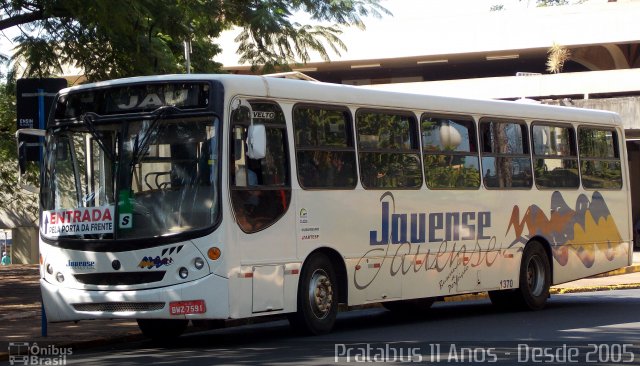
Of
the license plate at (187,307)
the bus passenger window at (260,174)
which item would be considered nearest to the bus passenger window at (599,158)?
the bus passenger window at (260,174)

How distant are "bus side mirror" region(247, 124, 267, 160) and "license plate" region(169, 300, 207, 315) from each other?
66.9 inches

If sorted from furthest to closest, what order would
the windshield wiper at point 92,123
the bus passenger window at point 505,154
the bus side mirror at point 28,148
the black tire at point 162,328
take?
the bus passenger window at point 505,154 < the black tire at point 162,328 < the bus side mirror at point 28,148 < the windshield wiper at point 92,123

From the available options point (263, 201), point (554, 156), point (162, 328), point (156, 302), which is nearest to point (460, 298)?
point (554, 156)

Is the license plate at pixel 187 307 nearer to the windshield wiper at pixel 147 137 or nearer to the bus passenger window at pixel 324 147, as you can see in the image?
the windshield wiper at pixel 147 137

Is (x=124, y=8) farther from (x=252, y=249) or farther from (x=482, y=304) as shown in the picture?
(x=482, y=304)

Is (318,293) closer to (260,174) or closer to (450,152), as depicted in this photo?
(260,174)

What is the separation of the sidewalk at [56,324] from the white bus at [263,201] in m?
0.63

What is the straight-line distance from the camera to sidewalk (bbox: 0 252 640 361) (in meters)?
14.4

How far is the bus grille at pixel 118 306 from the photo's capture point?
12961 millimetres

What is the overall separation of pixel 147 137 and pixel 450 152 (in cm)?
516

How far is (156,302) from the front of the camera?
12.9 metres

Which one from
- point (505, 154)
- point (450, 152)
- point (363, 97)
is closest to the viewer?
point (363, 97)

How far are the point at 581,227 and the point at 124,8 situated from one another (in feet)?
26.2

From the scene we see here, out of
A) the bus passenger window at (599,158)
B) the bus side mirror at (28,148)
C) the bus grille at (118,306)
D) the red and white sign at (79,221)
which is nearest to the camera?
the bus grille at (118,306)
